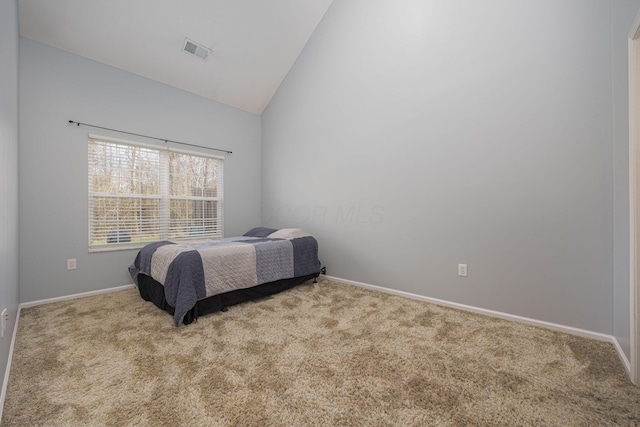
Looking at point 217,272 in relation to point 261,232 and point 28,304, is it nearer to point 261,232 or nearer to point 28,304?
point 261,232

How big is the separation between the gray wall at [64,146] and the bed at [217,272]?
527 mm

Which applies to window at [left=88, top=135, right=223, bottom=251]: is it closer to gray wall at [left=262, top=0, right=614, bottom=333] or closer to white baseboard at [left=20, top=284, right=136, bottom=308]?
white baseboard at [left=20, top=284, right=136, bottom=308]

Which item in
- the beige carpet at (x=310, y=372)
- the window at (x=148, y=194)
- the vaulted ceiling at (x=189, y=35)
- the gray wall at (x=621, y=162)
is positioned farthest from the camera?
the window at (x=148, y=194)

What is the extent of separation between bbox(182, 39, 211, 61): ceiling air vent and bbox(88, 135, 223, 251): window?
1206 mm

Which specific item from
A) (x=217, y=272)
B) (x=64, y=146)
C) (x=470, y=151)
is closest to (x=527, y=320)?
(x=470, y=151)

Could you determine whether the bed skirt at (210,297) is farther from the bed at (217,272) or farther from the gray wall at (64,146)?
the gray wall at (64,146)

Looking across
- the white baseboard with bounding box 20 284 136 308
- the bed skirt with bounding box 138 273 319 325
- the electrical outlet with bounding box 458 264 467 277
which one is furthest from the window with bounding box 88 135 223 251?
the electrical outlet with bounding box 458 264 467 277

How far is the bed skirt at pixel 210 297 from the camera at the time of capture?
233 cm

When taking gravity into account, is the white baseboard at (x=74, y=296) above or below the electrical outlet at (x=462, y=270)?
below

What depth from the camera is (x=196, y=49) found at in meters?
3.20

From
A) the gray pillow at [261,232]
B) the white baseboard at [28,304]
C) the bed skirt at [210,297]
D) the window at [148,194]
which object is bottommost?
the white baseboard at [28,304]

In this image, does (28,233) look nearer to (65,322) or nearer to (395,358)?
(65,322)

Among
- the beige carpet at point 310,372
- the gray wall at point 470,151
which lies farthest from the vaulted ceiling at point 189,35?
the beige carpet at point 310,372

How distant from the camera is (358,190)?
3254 mm
